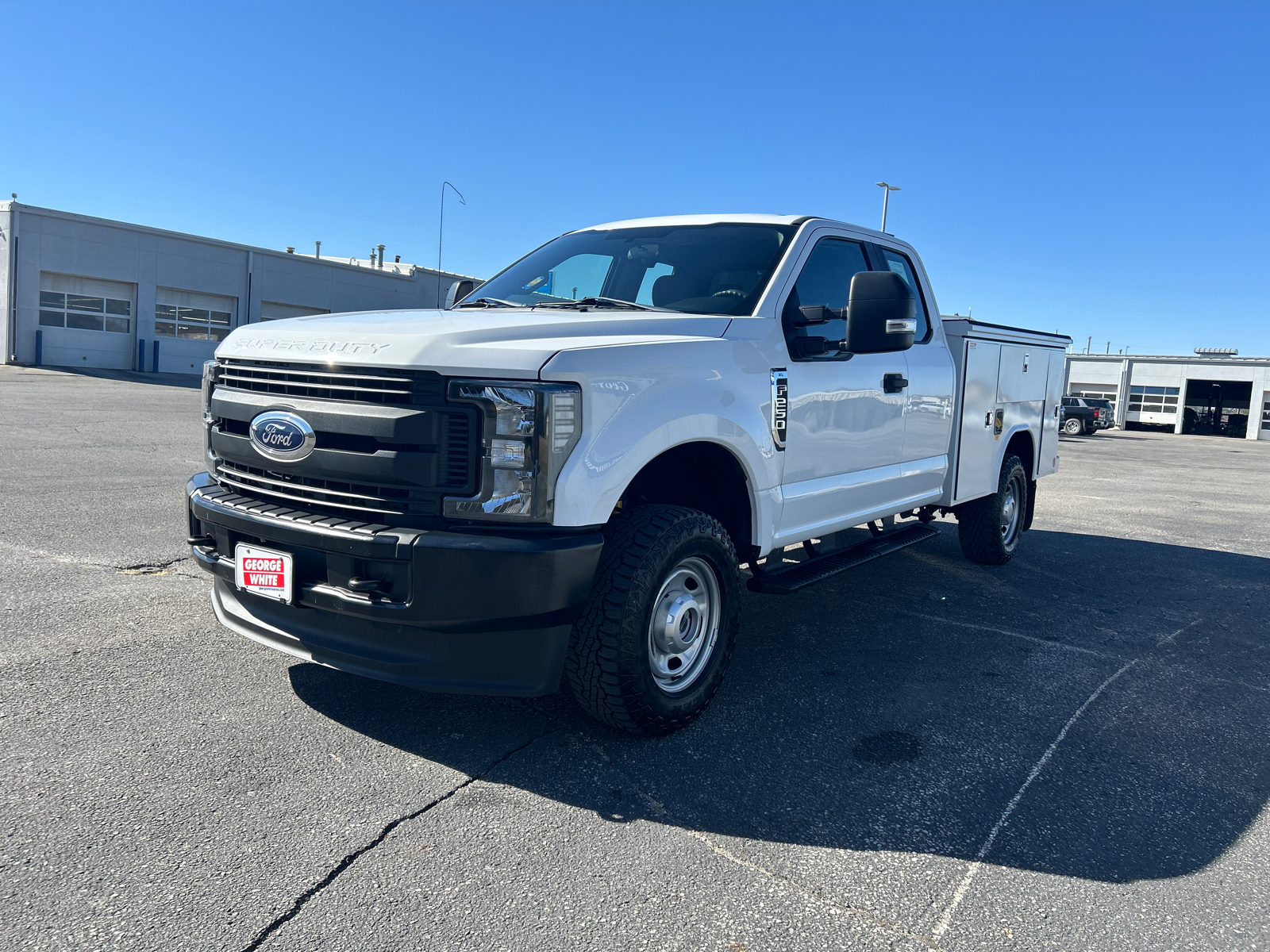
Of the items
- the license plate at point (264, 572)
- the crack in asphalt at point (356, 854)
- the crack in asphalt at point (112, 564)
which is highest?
the license plate at point (264, 572)

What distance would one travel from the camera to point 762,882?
2.57 metres

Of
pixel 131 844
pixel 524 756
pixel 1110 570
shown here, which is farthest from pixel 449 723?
pixel 1110 570

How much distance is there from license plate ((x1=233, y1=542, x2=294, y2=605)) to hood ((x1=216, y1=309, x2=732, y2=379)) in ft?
2.24

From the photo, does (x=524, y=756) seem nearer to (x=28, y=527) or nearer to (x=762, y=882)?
(x=762, y=882)

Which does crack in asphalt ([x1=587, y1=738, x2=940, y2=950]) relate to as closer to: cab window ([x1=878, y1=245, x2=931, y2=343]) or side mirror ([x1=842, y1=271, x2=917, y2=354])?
side mirror ([x1=842, y1=271, x2=917, y2=354])

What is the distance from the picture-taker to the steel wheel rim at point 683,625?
3461mm

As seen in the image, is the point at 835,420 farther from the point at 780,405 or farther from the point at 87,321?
the point at 87,321

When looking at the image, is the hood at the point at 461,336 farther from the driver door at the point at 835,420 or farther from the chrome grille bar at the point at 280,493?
the driver door at the point at 835,420

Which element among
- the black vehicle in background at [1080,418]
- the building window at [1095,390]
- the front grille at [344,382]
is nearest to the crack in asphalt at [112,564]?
the front grille at [344,382]

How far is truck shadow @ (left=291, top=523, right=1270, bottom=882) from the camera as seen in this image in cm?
293

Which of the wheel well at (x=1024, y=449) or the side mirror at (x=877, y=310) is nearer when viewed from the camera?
the side mirror at (x=877, y=310)

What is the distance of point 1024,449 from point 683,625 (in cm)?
479

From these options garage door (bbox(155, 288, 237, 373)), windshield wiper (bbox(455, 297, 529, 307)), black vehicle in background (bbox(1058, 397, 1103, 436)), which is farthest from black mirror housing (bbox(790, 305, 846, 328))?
black vehicle in background (bbox(1058, 397, 1103, 436))

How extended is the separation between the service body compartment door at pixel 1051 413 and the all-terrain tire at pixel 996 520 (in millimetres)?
416
